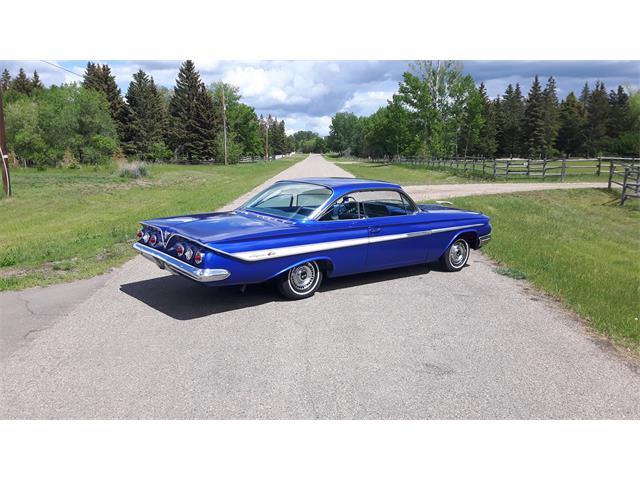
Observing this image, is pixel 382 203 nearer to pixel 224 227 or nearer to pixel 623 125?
pixel 224 227

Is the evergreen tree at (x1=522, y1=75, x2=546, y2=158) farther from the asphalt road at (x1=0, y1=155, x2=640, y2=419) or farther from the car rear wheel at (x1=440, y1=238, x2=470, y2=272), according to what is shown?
the asphalt road at (x1=0, y1=155, x2=640, y2=419)

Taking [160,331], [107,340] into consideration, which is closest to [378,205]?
[160,331]

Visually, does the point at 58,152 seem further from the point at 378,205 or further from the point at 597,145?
the point at 597,145

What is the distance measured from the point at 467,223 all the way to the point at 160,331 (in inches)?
189

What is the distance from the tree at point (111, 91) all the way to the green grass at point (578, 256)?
169 feet

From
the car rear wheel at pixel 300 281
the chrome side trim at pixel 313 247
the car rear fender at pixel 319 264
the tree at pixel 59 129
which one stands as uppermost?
the tree at pixel 59 129

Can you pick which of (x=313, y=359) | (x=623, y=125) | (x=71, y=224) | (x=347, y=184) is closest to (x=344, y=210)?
(x=347, y=184)

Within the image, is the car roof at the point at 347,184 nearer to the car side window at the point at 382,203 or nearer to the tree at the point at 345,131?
the car side window at the point at 382,203

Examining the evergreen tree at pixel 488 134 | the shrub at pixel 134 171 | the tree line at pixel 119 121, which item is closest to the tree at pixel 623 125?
the evergreen tree at pixel 488 134

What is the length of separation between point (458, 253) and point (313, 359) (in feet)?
13.5

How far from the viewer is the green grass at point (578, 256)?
5.50 metres

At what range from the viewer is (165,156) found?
207 ft

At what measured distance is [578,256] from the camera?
8.84 meters

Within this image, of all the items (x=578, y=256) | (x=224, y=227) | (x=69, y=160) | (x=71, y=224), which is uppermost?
(x=69, y=160)
